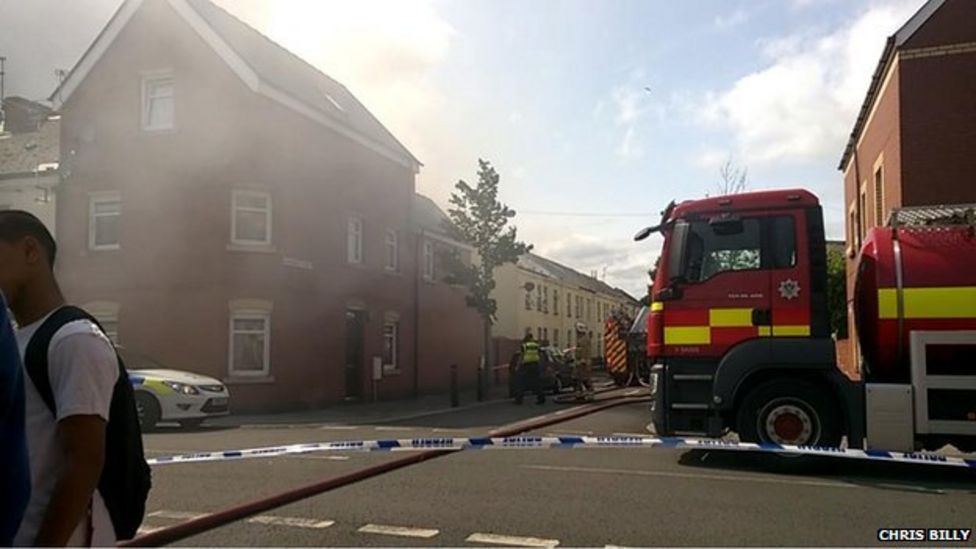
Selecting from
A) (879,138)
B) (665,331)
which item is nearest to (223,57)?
(665,331)

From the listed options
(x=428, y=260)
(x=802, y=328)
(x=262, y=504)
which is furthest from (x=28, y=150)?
(x=802, y=328)

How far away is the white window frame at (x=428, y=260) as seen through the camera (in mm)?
23562

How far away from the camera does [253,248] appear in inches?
647

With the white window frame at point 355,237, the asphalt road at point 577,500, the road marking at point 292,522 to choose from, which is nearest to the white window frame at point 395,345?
the white window frame at point 355,237

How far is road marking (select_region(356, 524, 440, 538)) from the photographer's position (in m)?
5.15

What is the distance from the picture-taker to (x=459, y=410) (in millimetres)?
16406

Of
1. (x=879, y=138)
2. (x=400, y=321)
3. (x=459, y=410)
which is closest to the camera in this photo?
(x=879, y=138)

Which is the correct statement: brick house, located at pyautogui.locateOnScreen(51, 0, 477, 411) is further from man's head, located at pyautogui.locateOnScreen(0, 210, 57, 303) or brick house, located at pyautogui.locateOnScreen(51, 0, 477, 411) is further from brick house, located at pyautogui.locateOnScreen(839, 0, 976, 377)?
man's head, located at pyautogui.locateOnScreen(0, 210, 57, 303)

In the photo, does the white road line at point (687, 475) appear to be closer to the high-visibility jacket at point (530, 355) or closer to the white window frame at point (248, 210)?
the high-visibility jacket at point (530, 355)

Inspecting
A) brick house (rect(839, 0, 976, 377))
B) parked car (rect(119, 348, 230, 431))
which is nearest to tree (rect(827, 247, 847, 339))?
brick house (rect(839, 0, 976, 377))

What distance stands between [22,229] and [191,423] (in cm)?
1184

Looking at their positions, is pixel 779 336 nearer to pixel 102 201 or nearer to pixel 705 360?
pixel 705 360

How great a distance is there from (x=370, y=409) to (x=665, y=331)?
10.5 m

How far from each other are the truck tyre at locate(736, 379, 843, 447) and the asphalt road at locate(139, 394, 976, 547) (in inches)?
11.3
